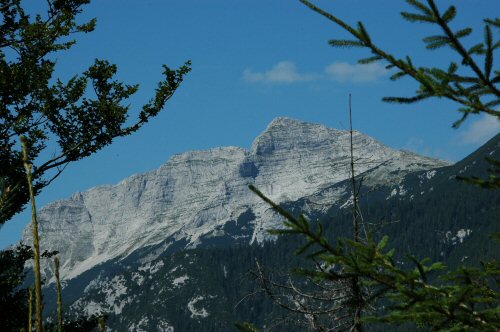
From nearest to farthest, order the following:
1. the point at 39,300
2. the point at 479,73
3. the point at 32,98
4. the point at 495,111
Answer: the point at 39,300 < the point at 479,73 < the point at 495,111 < the point at 32,98

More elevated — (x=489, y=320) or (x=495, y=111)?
(x=495, y=111)

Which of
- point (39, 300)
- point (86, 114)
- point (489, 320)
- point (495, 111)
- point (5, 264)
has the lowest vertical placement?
point (489, 320)

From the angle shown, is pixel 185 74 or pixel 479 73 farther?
pixel 185 74

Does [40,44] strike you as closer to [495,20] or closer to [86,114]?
[86,114]

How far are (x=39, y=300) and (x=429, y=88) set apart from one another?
379cm

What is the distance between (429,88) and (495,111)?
2.43ft

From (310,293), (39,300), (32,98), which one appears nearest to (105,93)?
(32,98)

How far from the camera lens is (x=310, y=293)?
13.3 m

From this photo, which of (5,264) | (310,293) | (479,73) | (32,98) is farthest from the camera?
(32,98)

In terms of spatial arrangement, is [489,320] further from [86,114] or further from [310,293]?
[86,114]

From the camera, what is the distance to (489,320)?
210 inches

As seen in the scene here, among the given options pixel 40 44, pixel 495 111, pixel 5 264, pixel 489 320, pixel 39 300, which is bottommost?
pixel 489 320

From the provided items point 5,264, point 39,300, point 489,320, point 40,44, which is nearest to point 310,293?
point 5,264

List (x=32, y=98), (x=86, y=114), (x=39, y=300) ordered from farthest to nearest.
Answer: (x=86, y=114), (x=32, y=98), (x=39, y=300)
